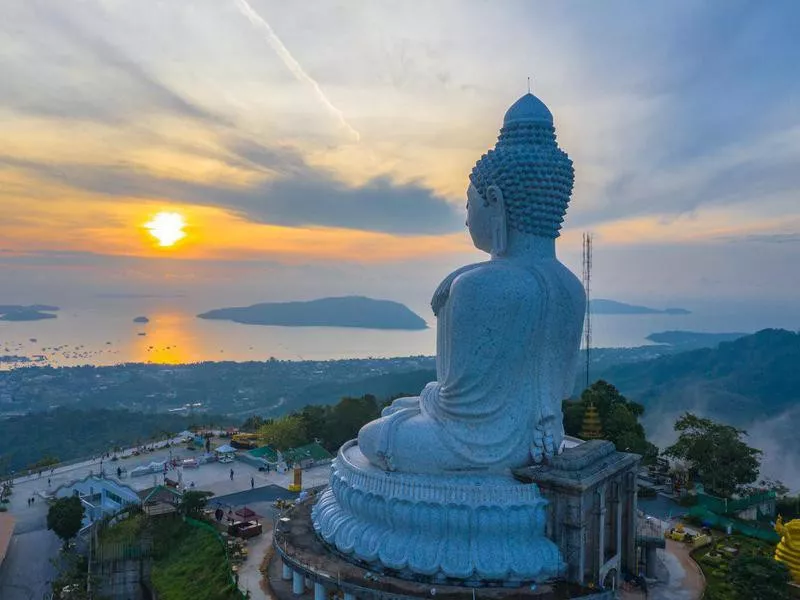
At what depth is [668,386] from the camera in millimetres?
85375

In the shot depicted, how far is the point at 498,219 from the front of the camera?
15633 mm

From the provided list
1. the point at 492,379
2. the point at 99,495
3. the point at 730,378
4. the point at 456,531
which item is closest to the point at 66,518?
the point at 99,495

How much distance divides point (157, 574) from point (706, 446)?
18597 millimetres

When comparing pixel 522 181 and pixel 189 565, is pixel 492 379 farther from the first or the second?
pixel 189 565

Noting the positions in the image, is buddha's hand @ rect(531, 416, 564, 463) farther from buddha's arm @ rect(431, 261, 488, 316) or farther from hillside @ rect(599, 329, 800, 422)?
hillside @ rect(599, 329, 800, 422)

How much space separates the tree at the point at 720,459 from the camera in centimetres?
2344

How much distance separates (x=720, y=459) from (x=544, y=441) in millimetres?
12618

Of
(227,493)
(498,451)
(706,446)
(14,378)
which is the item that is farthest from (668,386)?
(14,378)

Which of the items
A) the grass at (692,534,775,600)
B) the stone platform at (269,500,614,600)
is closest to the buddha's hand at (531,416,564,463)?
the stone platform at (269,500,614,600)

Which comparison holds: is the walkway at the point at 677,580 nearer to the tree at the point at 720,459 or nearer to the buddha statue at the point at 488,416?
→ the buddha statue at the point at 488,416

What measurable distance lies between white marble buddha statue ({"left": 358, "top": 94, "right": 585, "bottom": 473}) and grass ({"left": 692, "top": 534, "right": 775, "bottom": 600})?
17.9 ft

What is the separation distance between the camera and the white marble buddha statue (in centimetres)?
1445

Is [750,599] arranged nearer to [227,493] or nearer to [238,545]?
[238,545]

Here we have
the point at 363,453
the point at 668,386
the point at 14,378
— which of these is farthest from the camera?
the point at 14,378
